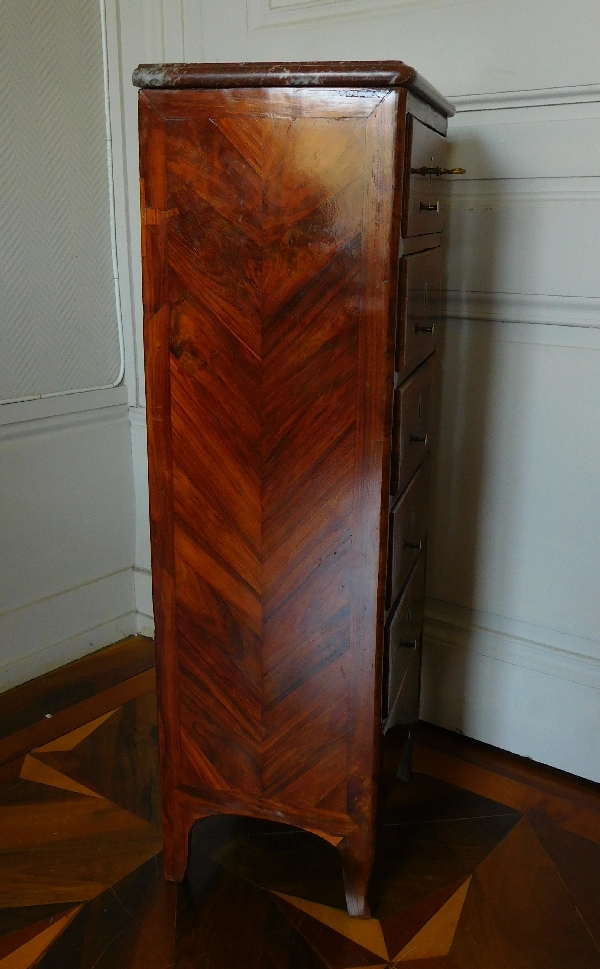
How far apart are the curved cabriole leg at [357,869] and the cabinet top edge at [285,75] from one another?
1.19 m

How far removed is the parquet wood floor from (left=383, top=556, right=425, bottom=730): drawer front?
0.22 metres

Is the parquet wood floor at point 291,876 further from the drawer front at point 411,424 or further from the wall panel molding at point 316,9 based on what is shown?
the wall panel molding at point 316,9

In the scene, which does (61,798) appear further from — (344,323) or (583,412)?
(583,412)

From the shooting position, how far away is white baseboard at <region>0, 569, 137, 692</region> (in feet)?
7.15

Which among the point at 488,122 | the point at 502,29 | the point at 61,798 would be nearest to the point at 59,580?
the point at 61,798

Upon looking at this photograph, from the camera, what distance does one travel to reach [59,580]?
229 centimetres

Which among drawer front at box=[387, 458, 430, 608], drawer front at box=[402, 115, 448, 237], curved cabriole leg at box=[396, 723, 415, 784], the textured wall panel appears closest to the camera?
drawer front at box=[402, 115, 448, 237]

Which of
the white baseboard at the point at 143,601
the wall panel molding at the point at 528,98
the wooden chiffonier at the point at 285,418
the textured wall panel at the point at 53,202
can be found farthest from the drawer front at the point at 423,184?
the white baseboard at the point at 143,601

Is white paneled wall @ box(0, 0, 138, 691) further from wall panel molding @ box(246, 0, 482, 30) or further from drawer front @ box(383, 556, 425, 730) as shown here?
drawer front @ box(383, 556, 425, 730)

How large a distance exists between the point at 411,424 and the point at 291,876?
0.90 meters

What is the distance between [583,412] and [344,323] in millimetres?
773

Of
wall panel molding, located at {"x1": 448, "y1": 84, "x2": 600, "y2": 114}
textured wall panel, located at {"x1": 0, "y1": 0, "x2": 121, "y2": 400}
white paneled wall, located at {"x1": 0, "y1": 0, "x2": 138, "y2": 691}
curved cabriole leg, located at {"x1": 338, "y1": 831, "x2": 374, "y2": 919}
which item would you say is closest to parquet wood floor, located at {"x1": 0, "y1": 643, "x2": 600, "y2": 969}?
curved cabriole leg, located at {"x1": 338, "y1": 831, "x2": 374, "y2": 919}

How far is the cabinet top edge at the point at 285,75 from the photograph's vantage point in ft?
3.51

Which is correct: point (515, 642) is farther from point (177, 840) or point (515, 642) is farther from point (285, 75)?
point (285, 75)
